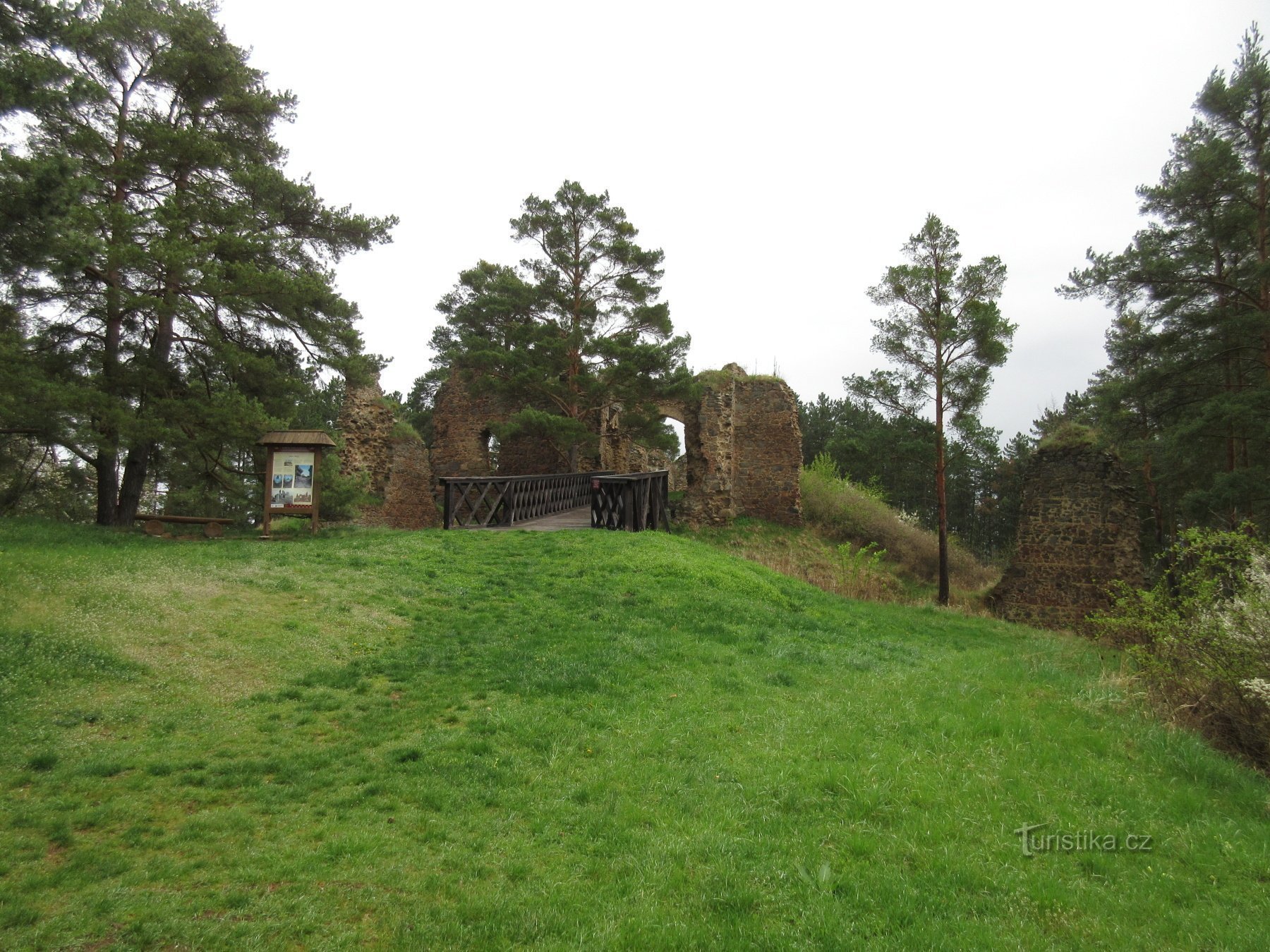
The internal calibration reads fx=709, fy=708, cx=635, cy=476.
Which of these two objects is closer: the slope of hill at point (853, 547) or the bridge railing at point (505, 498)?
the bridge railing at point (505, 498)

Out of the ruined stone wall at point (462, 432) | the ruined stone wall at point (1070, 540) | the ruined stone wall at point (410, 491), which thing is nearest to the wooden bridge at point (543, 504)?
the ruined stone wall at point (410, 491)

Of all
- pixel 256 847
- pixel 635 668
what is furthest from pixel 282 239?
pixel 256 847

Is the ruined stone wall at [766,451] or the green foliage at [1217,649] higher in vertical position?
the ruined stone wall at [766,451]

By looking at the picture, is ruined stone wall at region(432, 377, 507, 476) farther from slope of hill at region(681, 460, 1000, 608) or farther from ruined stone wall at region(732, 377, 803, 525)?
ruined stone wall at region(732, 377, 803, 525)

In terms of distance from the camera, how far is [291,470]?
1146 cm

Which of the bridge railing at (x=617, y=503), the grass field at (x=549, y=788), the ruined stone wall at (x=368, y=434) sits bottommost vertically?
the grass field at (x=549, y=788)

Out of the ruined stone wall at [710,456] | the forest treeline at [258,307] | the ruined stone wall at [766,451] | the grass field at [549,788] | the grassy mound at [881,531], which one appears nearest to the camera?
the grass field at [549,788]

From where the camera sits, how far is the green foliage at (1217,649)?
5562 mm

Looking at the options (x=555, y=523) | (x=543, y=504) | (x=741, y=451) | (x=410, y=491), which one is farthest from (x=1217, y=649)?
(x=410, y=491)

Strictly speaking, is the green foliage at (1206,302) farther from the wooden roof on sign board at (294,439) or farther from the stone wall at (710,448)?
the wooden roof on sign board at (294,439)

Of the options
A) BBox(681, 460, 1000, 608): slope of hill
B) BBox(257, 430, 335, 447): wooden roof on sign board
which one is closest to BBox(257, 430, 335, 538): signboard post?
BBox(257, 430, 335, 447): wooden roof on sign board

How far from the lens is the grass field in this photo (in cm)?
298

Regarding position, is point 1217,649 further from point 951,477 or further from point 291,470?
point 951,477

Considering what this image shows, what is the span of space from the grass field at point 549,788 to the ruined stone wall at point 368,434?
37.7 ft
